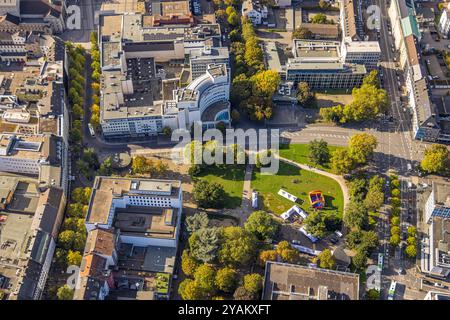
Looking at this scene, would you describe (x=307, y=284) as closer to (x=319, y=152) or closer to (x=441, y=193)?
(x=319, y=152)

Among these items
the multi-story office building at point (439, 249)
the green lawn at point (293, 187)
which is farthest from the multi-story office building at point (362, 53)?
A: the multi-story office building at point (439, 249)

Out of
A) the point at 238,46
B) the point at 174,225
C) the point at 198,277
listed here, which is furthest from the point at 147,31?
the point at 198,277

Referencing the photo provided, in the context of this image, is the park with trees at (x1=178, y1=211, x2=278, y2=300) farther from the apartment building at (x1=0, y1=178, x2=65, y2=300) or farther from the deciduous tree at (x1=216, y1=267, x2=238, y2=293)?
the apartment building at (x1=0, y1=178, x2=65, y2=300)

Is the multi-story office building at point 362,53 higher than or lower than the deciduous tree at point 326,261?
higher

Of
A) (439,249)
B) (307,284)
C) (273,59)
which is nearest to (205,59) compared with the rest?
(273,59)

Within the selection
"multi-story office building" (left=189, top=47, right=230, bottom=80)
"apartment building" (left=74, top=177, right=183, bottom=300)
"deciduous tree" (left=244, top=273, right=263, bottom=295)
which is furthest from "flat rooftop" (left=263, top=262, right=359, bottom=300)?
"multi-story office building" (left=189, top=47, right=230, bottom=80)

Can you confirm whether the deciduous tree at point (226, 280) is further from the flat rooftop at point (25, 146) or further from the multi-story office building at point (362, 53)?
the multi-story office building at point (362, 53)
